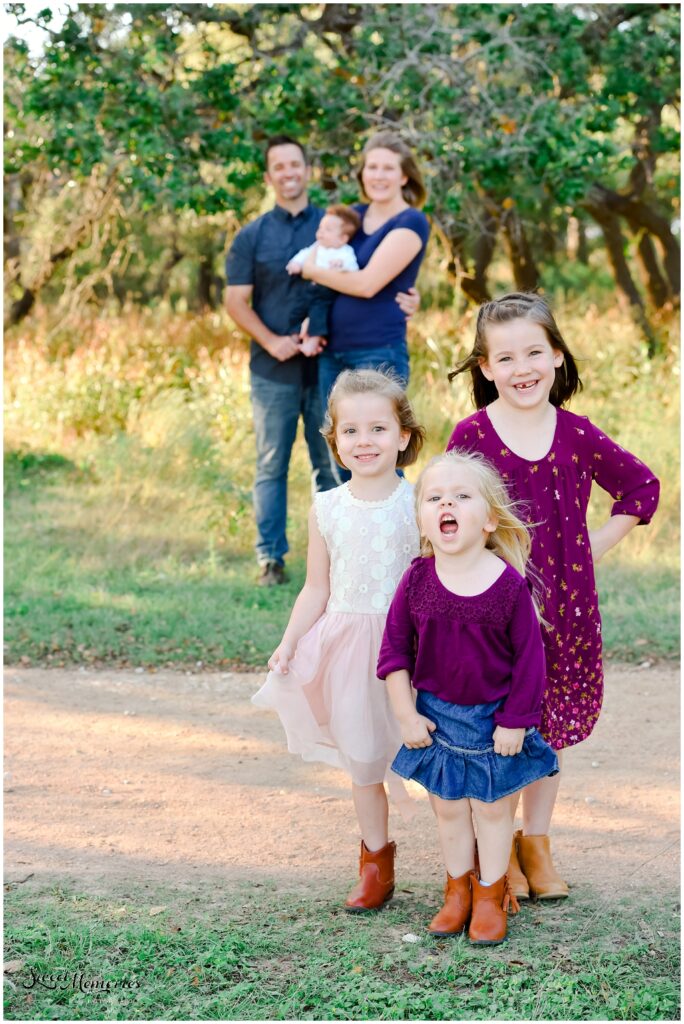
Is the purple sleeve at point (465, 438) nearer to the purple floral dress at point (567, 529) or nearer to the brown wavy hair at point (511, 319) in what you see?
the purple floral dress at point (567, 529)

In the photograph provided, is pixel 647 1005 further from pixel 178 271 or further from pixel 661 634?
pixel 178 271

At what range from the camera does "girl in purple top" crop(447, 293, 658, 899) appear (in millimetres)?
2902

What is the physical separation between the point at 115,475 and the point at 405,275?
3.00 metres

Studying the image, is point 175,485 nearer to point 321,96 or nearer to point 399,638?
point 321,96

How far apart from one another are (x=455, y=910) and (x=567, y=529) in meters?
0.94

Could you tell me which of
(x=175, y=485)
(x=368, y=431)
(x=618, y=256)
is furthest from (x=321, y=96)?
(x=368, y=431)

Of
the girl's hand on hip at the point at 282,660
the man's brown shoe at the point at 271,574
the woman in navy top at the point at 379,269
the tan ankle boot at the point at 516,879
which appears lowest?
the tan ankle boot at the point at 516,879

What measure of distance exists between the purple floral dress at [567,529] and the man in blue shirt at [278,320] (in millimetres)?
2594

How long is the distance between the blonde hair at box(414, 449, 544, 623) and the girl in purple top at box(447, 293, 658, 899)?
0.36 ft

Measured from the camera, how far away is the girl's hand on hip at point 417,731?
8.75ft

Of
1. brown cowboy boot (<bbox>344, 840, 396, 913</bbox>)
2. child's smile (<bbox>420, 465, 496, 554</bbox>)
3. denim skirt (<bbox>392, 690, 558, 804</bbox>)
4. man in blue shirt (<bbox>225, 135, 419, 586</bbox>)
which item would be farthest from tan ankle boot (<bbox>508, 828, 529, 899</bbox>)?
man in blue shirt (<bbox>225, 135, 419, 586</bbox>)

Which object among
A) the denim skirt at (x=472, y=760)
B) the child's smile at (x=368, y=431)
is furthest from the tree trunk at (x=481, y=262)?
the denim skirt at (x=472, y=760)

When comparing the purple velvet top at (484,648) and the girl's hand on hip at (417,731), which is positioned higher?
the purple velvet top at (484,648)

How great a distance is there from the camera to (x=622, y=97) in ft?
29.5
